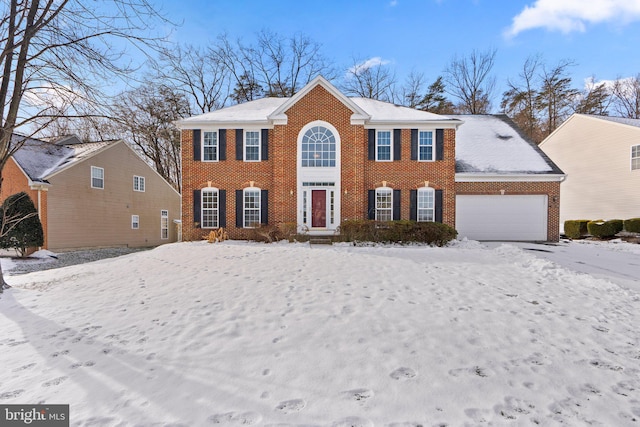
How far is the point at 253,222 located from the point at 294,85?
1748 centimetres

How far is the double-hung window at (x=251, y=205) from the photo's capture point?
14172 mm

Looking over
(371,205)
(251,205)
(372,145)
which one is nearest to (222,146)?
(251,205)

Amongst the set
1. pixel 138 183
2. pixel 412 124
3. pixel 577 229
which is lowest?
pixel 577 229

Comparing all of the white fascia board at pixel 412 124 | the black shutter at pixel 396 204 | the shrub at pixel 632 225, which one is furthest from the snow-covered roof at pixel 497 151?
the shrub at pixel 632 225

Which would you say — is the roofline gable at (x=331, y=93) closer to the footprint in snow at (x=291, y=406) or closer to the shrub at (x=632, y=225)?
the footprint in snow at (x=291, y=406)

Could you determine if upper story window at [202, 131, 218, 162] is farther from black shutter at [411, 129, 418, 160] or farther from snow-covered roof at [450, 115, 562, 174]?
snow-covered roof at [450, 115, 562, 174]

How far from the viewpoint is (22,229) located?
44.1 feet

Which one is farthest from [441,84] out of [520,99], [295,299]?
[295,299]

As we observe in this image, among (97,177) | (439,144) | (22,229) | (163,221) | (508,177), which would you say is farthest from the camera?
→ (163,221)

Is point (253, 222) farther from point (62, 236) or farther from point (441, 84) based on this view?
point (441, 84)

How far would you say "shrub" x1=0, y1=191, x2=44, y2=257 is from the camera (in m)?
13.4

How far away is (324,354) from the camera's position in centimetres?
343

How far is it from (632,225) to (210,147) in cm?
2024

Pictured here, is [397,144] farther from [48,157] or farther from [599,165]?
[48,157]
